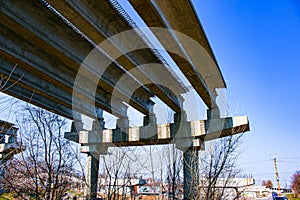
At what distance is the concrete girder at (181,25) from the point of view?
4.96 m

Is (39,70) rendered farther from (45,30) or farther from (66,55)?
(45,30)

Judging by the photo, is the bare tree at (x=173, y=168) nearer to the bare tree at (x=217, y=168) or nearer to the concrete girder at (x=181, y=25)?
the bare tree at (x=217, y=168)

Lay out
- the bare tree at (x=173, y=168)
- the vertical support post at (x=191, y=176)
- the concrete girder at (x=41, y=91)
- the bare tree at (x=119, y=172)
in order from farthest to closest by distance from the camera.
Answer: the concrete girder at (x=41, y=91) < the vertical support post at (x=191, y=176) < the bare tree at (x=173, y=168) < the bare tree at (x=119, y=172)

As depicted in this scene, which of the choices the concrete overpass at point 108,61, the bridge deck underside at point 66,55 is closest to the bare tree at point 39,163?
the bridge deck underside at point 66,55

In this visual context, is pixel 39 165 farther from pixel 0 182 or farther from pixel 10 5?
pixel 10 5

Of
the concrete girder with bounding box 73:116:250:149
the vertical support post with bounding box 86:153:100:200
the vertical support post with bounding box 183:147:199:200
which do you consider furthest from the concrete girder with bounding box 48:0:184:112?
the vertical support post with bounding box 86:153:100:200

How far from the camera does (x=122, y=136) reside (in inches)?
469

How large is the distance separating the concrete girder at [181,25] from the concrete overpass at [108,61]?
0.06 feet

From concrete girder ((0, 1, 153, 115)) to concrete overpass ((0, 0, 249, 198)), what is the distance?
0.05 feet

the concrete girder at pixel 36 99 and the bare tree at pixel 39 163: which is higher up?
the concrete girder at pixel 36 99

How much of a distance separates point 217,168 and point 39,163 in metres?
3.84

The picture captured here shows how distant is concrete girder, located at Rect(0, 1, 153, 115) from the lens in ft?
17.1

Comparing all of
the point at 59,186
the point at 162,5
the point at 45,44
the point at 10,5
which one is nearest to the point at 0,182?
the point at 59,186

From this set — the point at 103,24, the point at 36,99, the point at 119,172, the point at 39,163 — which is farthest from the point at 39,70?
the point at 119,172
